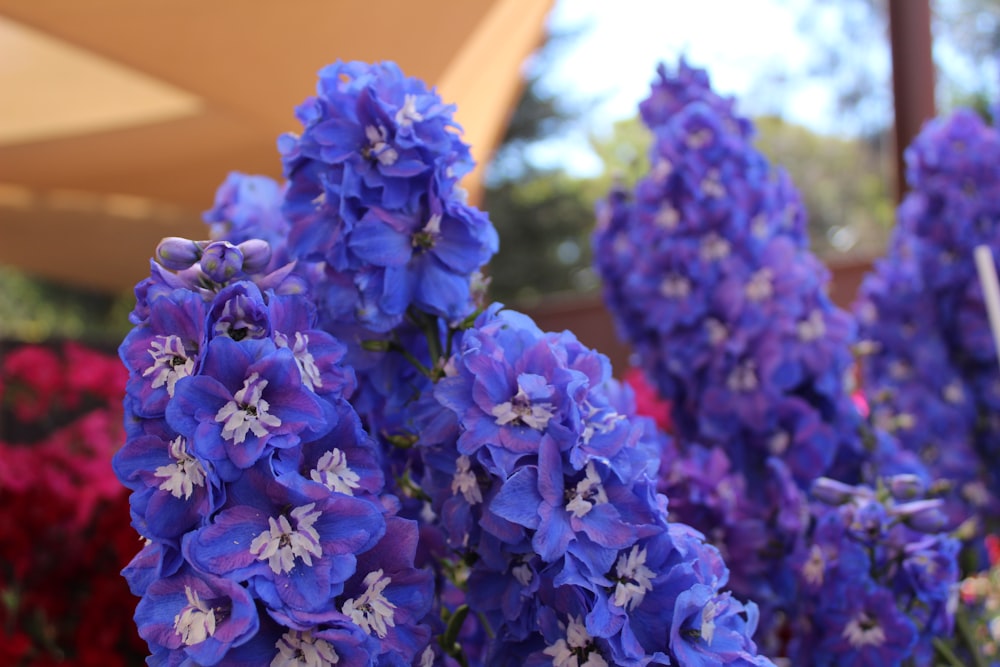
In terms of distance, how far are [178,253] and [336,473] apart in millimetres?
172

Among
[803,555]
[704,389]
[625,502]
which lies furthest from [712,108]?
[625,502]

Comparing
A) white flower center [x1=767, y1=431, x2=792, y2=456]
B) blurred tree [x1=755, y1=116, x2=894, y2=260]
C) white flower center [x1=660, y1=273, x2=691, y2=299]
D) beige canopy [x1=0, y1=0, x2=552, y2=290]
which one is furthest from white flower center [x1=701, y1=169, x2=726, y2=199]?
blurred tree [x1=755, y1=116, x2=894, y2=260]

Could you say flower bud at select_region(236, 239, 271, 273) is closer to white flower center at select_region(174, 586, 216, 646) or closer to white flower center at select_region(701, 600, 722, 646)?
white flower center at select_region(174, 586, 216, 646)

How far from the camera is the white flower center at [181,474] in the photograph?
0.57 meters

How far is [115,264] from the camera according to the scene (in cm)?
912

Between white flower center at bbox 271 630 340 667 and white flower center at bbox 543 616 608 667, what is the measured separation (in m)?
0.14

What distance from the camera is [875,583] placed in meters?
0.92

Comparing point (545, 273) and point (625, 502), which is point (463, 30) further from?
point (545, 273)

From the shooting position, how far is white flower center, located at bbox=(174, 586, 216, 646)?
54 centimetres

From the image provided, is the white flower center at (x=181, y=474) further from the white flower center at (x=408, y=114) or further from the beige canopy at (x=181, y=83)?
the beige canopy at (x=181, y=83)

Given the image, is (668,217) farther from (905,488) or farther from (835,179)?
(835,179)

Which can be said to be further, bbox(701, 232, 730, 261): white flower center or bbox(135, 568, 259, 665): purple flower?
bbox(701, 232, 730, 261): white flower center

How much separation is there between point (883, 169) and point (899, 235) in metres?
12.0

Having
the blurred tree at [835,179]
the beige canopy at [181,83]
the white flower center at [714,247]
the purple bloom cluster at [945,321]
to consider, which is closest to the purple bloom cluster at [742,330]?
the white flower center at [714,247]
